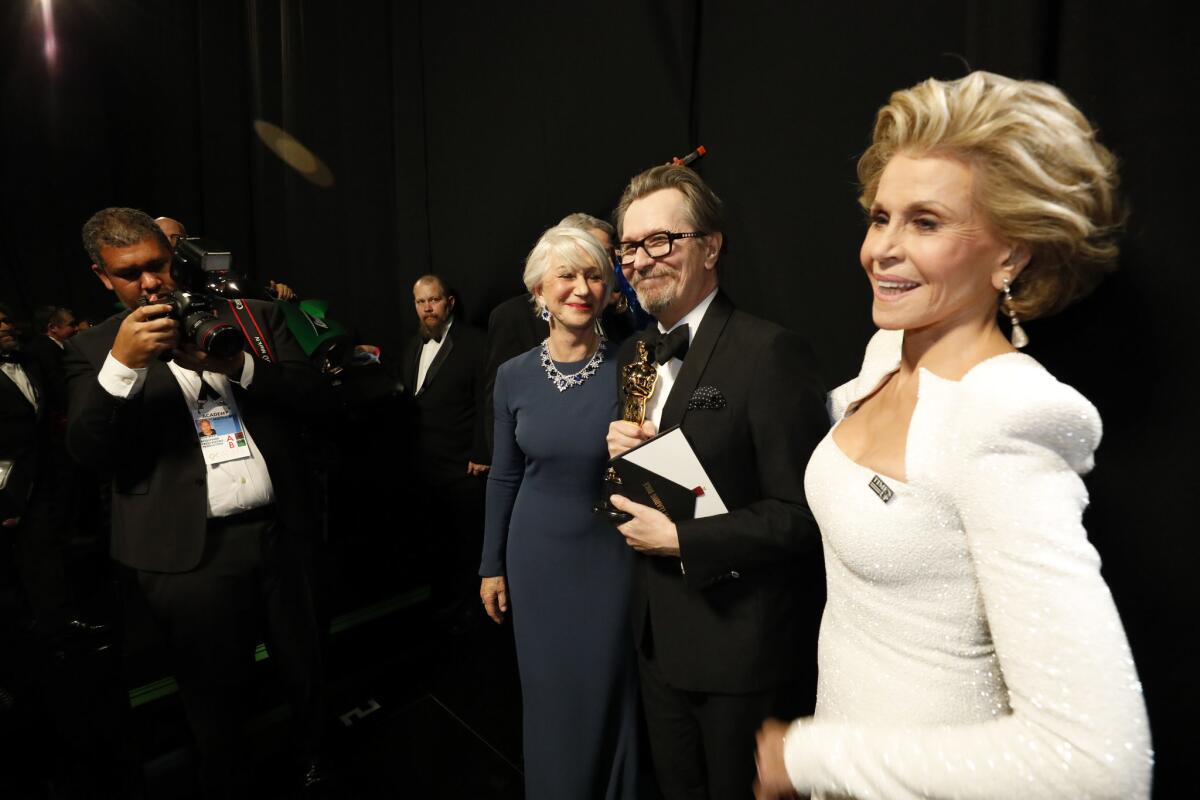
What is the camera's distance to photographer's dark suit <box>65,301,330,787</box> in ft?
5.17

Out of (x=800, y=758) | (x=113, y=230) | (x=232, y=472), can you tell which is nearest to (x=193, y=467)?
(x=232, y=472)

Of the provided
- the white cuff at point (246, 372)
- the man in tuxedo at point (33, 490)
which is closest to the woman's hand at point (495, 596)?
the white cuff at point (246, 372)

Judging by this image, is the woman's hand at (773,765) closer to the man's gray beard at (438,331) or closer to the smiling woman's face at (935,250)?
the smiling woman's face at (935,250)

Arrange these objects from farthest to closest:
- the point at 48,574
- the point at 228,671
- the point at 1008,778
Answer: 1. the point at 48,574
2. the point at 228,671
3. the point at 1008,778

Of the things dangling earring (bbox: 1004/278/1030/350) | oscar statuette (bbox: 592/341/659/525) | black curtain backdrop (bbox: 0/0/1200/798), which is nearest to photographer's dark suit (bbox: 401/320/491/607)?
black curtain backdrop (bbox: 0/0/1200/798)

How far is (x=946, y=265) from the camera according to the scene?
691 mm

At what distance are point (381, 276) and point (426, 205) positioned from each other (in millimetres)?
521

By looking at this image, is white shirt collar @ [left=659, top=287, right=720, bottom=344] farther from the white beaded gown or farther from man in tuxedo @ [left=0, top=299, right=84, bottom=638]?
man in tuxedo @ [left=0, top=299, right=84, bottom=638]

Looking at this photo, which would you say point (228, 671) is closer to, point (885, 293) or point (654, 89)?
point (885, 293)

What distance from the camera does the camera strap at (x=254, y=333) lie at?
1.83m

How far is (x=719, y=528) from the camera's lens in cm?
114

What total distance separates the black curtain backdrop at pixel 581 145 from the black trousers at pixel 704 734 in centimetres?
68

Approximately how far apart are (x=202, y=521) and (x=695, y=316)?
55.6 inches

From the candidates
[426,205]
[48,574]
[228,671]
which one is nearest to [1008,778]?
[228,671]
